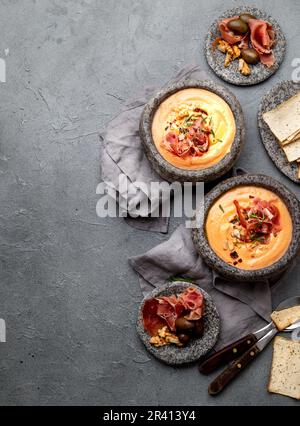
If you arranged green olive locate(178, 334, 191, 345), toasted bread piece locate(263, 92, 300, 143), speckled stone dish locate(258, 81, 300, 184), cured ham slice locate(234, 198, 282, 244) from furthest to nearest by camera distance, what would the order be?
speckled stone dish locate(258, 81, 300, 184), toasted bread piece locate(263, 92, 300, 143), green olive locate(178, 334, 191, 345), cured ham slice locate(234, 198, 282, 244)

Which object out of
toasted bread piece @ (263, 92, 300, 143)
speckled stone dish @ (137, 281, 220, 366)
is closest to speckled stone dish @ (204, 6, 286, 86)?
toasted bread piece @ (263, 92, 300, 143)

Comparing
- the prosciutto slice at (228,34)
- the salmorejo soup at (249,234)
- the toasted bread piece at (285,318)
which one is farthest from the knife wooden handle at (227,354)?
the prosciutto slice at (228,34)

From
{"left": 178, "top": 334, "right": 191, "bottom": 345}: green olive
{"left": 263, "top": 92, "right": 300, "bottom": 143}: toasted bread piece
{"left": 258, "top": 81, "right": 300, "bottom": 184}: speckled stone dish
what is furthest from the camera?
{"left": 258, "top": 81, "right": 300, "bottom": 184}: speckled stone dish

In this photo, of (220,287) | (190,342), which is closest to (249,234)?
(220,287)

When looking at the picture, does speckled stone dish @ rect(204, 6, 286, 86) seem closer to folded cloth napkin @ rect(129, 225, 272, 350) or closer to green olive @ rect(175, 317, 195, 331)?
folded cloth napkin @ rect(129, 225, 272, 350)

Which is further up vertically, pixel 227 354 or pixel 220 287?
pixel 220 287

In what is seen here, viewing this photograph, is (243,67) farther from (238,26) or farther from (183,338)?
(183,338)

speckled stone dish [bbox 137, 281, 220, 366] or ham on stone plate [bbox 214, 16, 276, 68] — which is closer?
speckled stone dish [bbox 137, 281, 220, 366]

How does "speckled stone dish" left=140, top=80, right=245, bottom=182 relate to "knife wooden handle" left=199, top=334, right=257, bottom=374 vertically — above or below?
above
